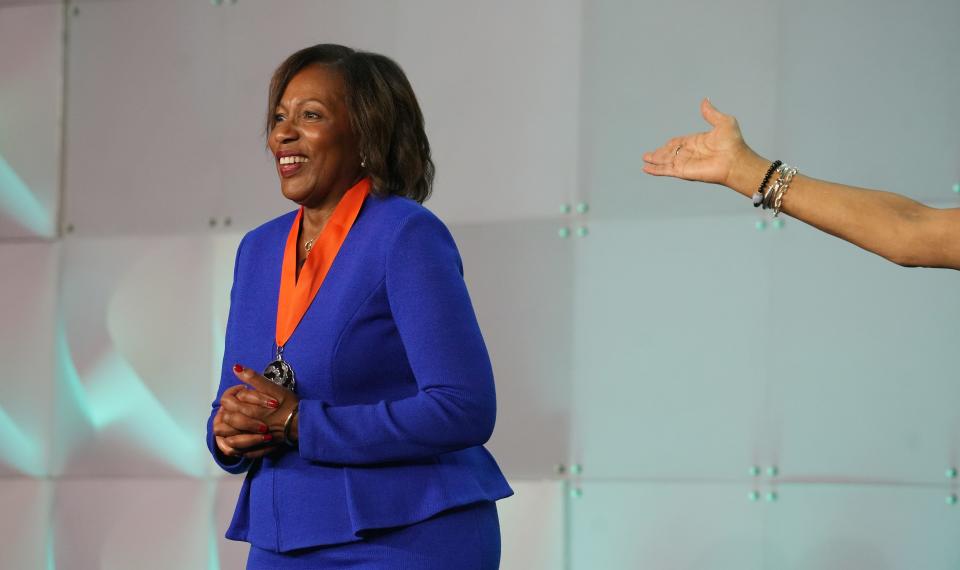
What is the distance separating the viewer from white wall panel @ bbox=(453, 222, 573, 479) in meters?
3.94

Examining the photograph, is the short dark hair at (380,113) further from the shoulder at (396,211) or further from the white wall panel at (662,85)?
the white wall panel at (662,85)

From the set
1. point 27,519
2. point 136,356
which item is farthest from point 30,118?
point 27,519

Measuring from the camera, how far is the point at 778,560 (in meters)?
3.70

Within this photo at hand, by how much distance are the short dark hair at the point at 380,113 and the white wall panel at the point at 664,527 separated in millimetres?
1676

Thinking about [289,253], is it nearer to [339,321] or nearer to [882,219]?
[339,321]

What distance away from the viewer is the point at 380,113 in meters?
2.46

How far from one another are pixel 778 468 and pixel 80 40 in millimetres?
2984

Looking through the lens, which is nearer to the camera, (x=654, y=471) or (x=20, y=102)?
(x=654, y=471)

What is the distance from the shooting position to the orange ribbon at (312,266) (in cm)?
229

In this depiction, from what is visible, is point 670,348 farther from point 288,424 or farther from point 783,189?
point 783,189

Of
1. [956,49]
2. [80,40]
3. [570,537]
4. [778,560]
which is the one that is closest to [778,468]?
[778,560]

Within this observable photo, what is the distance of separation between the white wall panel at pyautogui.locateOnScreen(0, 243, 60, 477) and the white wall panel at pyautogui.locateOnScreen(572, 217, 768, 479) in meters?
2.01

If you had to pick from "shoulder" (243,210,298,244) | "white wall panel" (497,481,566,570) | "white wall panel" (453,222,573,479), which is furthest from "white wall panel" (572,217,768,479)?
"shoulder" (243,210,298,244)

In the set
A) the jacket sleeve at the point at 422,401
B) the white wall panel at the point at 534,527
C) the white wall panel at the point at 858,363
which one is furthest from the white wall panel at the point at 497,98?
the jacket sleeve at the point at 422,401
